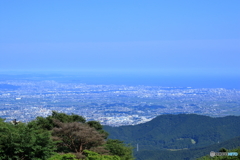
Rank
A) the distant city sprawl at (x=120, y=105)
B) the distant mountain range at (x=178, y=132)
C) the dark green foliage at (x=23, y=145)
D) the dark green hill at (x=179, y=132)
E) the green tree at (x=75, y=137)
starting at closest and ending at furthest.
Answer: the dark green foliage at (x=23, y=145)
the green tree at (x=75, y=137)
the distant mountain range at (x=178, y=132)
the dark green hill at (x=179, y=132)
the distant city sprawl at (x=120, y=105)

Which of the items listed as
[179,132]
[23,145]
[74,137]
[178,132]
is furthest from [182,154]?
[23,145]

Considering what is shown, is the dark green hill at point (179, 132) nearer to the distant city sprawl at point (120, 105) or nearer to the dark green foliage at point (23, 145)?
the distant city sprawl at point (120, 105)

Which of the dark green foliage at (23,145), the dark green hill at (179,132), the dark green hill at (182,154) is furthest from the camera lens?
the dark green hill at (179,132)

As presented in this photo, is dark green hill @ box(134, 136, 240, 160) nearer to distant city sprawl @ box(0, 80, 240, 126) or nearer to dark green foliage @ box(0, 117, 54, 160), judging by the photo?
distant city sprawl @ box(0, 80, 240, 126)

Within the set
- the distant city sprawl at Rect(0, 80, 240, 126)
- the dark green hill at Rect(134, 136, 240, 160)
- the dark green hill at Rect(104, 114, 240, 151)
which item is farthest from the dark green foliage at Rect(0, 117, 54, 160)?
the distant city sprawl at Rect(0, 80, 240, 126)

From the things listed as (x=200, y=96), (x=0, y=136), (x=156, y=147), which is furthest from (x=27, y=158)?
(x=200, y=96)

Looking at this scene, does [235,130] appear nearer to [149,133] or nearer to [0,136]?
[149,133]

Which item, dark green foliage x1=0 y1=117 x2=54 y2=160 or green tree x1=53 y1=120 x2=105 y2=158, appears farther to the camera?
green tree x1=53 y1=120 x2=105 y2=158

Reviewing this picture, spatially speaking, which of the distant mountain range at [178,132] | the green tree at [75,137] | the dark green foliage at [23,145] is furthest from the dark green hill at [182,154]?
the dark green foliage at [23,145]
